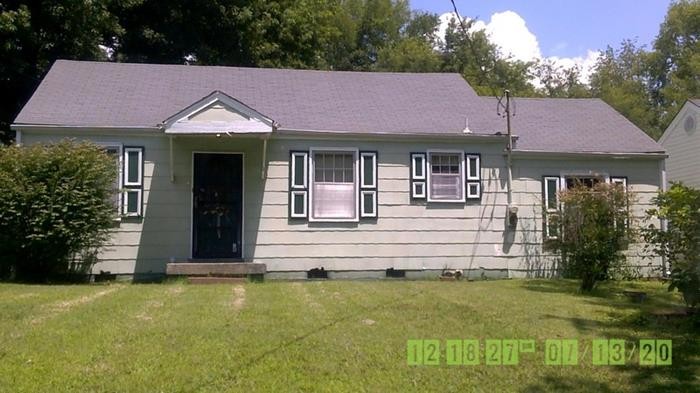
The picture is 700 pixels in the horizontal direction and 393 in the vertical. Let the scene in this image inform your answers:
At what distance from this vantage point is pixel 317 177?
501 inches

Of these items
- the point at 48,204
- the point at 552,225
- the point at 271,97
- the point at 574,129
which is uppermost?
the point at 271,97

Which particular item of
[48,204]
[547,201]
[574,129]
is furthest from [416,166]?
[48,204]

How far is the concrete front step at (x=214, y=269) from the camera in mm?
11398

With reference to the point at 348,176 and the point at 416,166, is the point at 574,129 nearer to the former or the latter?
the point at 416,166

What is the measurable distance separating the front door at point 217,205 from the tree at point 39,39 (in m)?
7.20

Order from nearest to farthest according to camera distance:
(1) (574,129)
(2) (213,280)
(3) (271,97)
→ (2) (213,280) → (3) (271,97) → (1) (574,129)

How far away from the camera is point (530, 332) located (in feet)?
21.4

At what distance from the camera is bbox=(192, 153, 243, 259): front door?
12469mm

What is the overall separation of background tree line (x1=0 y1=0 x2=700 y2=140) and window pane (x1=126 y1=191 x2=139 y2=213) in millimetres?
6581

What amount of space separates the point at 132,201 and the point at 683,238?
9.01 meters

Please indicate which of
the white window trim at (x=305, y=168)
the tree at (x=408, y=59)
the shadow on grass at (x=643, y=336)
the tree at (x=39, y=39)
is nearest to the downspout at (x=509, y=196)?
the shadow on grass at (x=643, y=336)

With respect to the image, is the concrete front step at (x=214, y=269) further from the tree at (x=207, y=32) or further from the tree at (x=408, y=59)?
the tree at (x=408, y=59)

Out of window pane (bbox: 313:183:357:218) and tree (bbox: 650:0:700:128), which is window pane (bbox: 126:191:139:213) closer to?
window pane (bbox: 313:183:357:218)

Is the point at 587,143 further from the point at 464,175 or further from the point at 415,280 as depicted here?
the point at 415,280
